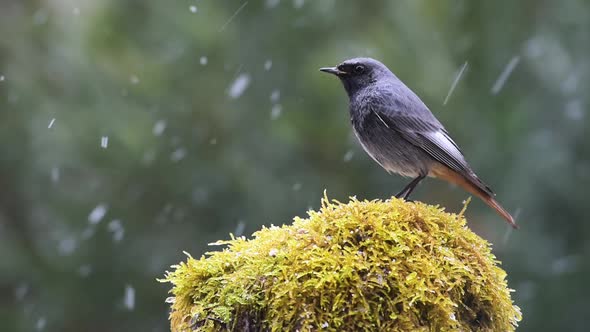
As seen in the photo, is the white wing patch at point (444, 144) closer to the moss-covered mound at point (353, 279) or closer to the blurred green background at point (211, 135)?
the moss-covered mound at point (353, 279)

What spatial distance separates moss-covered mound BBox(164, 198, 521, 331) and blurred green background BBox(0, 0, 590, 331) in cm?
330

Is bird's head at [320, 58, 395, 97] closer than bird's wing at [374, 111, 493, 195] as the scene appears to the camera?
No

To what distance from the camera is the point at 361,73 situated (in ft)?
15.1

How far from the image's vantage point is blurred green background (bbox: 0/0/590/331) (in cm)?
638

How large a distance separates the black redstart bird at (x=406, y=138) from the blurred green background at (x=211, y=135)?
2071mm

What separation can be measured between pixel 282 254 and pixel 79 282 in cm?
397

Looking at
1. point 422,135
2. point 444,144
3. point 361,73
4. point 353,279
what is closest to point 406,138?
point 422,135

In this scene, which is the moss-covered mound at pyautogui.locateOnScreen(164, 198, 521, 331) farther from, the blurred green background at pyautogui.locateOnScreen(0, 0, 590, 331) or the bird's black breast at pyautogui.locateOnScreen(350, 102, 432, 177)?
the blurred green background at pyautogui.locateOnScreen(0, 0, 590, 331)

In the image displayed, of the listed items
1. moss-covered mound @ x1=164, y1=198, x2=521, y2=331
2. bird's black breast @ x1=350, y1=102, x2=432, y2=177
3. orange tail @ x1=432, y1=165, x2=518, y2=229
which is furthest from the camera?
bird's black breast @ x1=350, y1=102, x2=432, y2=177

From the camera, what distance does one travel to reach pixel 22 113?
20.9ft

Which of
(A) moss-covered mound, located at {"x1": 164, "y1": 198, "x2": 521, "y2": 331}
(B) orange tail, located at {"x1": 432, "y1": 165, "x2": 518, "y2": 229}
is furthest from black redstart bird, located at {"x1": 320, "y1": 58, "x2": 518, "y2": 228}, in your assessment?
(A) moss-covered mound, located at {"x1": 164, "y1": 198, "x2": 521, "y2": 331}

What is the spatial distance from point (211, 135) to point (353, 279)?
3.88 meters

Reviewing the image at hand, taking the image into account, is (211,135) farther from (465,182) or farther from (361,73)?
(465,182)

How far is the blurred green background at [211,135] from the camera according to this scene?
6.38 m
